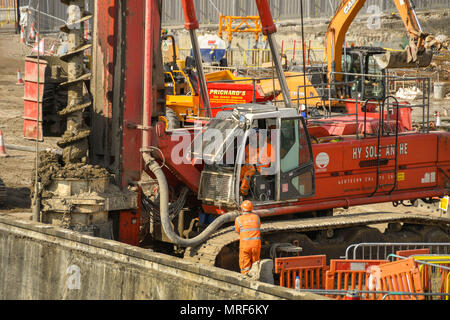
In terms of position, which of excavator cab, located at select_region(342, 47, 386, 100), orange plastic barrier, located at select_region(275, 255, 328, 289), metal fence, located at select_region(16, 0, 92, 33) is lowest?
orange plastic barrier, located at select_region(275, 255, 328, 289)

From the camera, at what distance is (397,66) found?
16469 millimetres

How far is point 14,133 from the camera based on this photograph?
23500 millimetres

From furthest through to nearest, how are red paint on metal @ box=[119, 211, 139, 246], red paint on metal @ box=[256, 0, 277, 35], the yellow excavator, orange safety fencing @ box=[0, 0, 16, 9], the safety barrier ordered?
orange safety fencing @ box=[0, 0, 16, 9] < the yellow excavator < red paint on metal @ box=[256, 0, 277, 35] < red paint on metal @ box=[119, 211, 139, 246] < the safety barrier

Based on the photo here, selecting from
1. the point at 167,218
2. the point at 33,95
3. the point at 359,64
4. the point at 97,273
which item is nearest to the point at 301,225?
Result: the point at 167,218

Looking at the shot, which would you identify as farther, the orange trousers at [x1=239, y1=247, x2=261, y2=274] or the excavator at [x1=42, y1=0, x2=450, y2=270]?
the excavator at [x1=42, y1=0, x2=450, y2=270]

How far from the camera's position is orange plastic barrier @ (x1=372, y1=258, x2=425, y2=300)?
975cm

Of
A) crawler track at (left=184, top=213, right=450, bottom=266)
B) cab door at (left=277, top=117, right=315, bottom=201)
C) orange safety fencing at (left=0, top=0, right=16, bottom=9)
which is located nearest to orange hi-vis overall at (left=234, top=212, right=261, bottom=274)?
crawler track at (left=184, top=213, right=450, bottom=266)

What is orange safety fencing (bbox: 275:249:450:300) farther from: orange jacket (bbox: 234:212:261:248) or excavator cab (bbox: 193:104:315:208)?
excavator cab (bbox: 193:104:315:208)

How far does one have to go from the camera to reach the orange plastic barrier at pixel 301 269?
35.7ft

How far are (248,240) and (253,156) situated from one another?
1555mm

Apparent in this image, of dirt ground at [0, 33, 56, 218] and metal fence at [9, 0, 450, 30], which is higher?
metal fence at [9, 0, 450, 30]

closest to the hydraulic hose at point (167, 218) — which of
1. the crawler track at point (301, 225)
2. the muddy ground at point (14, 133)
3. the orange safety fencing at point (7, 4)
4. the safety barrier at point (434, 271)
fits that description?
A: the crawler track at point (301, 225)

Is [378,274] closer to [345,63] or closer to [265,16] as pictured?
[265,16]
